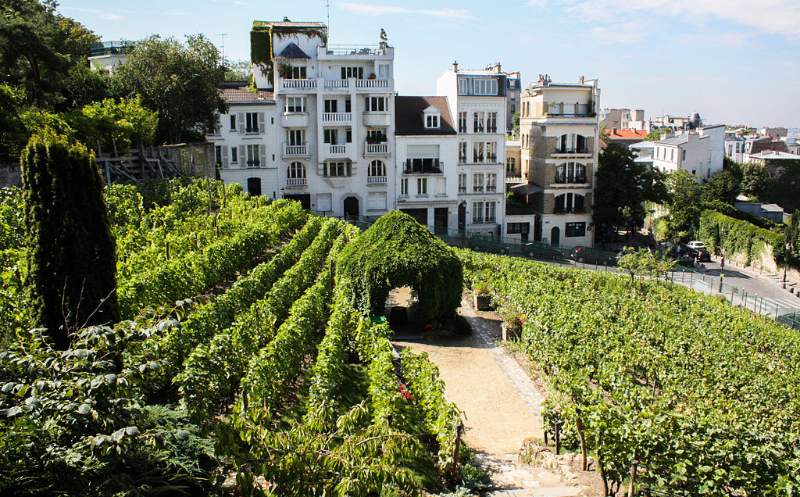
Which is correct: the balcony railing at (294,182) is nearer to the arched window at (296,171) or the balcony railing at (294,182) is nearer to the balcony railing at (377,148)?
the arched window at (296,171)

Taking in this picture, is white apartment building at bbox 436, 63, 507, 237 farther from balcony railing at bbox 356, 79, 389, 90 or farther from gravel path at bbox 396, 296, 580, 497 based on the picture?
gravel path at bbox 396, 296, 580, 497

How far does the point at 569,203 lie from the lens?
58.5m

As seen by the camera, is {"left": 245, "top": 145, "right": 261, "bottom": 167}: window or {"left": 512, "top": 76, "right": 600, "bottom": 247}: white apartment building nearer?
{"left": 245, "top": 145, "right": 261, "bottom": 167}: window

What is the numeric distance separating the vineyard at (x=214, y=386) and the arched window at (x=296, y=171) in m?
22.6

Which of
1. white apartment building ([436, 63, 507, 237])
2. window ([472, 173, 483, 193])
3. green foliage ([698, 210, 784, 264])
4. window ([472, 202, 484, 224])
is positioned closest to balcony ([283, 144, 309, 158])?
white apartment building ([436, 63, 507, 237])

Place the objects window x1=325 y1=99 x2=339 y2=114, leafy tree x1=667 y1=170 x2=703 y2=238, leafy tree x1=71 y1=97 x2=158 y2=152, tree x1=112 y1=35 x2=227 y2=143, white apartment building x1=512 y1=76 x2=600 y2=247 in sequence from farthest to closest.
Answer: leafy tree x1=667 y1=170 x2=703 y2=238 < white apartment building x1=512 y1=76 x2=600 y2=247 < window x1=325 y1=99 x2=339 y2=114 < tree x1=112 y1=35 x2=227 y2=143 < leafy tree x1=71 y1=97 x2=158 y2=152

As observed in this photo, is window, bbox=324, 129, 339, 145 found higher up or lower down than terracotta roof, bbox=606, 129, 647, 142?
lower down

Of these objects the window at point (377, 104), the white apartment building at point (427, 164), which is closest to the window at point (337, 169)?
the white apartment building at point (427, 164)

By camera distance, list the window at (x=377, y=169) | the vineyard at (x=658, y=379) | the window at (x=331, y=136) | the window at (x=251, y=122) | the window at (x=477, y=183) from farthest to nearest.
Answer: the window at (x=477, y=183)
the window at (x=377, y=169)
the window at (x=331, y=136)
the window at (x=251, y=122)
the vineyard at (x=658, y=379)

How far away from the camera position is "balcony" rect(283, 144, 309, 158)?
52.8 metres

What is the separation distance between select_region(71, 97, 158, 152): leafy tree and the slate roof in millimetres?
16244

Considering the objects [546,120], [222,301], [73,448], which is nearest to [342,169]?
[546,120]

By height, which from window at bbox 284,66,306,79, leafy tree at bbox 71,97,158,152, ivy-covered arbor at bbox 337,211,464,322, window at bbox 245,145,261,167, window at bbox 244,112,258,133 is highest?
window at bbox 284,66,306,79

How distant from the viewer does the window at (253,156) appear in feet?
173
